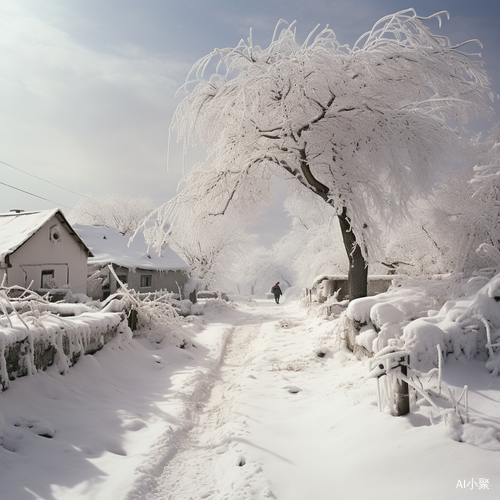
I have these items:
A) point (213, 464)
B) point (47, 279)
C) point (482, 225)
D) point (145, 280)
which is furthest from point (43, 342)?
point (145, 280)

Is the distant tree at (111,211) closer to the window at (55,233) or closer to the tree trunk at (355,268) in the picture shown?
the window at (55,233)

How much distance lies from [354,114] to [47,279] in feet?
48.2

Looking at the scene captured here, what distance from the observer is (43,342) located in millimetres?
5305

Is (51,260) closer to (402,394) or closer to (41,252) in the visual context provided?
(41,252)

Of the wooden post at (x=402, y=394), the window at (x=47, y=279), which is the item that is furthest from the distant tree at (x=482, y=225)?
the window at (x=47, y=279)

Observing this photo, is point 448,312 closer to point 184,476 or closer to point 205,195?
point 184,476

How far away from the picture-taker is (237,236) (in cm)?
3594

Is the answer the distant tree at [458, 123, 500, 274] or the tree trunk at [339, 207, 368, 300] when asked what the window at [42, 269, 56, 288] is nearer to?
the tree trunk at [339, 207, 368, 300]

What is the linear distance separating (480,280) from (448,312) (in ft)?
5.22

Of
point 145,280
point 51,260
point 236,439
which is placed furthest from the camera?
point 145,280

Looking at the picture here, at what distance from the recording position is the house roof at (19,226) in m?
14.9

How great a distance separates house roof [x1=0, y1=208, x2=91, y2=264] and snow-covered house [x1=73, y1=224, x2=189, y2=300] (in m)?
2.75

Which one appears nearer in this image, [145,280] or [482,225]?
[482,225]

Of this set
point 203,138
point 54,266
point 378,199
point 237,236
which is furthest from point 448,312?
point 237,236
